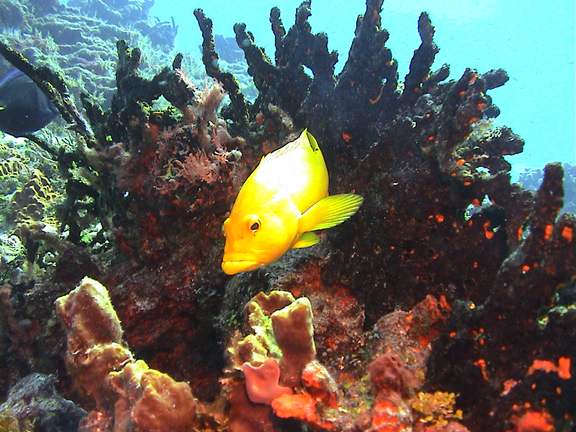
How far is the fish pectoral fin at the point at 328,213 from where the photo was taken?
83.2 inches

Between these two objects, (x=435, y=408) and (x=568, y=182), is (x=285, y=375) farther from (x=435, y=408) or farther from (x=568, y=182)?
(x=568, y=182)

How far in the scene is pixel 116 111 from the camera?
3.55 metres

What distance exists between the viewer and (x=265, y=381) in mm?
1813

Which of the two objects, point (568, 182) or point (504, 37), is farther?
point (504, 37)

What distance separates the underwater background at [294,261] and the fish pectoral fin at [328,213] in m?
0.01

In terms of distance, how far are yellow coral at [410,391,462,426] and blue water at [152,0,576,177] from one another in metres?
135

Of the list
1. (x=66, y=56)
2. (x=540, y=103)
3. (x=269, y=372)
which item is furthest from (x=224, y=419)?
(x=540, y=103)

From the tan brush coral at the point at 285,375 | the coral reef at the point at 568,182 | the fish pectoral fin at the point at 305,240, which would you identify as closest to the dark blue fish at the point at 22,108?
the fish pectoral fin at the point at 305,240

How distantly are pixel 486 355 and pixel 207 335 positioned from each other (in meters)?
1.96

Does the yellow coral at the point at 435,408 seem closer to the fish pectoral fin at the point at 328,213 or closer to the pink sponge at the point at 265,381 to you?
the pink sponge at the point at 265,381

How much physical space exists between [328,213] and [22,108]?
161 inches

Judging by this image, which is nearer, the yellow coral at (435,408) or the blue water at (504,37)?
the yellow coral at (435,408)

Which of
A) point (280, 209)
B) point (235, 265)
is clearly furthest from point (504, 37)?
point (235, 265)

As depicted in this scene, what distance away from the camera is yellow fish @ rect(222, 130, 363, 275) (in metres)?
1.90
